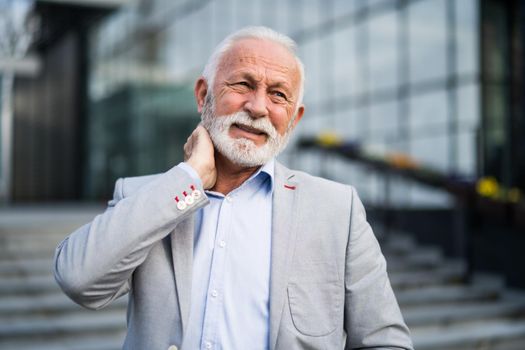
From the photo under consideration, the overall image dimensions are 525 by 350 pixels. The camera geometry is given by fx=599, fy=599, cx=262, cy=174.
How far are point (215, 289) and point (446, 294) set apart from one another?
18.2 feet

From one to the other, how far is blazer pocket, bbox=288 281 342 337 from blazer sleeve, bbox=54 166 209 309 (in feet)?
1.26

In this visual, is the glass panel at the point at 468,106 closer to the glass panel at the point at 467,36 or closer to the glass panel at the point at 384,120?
the glass panel at the point at 467,36

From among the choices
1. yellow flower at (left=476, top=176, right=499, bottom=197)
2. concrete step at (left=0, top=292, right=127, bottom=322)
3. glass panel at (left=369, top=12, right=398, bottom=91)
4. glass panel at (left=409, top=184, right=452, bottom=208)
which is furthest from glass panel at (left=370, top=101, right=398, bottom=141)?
concrete step at (left=0, top=292, right=127, bottom=322)

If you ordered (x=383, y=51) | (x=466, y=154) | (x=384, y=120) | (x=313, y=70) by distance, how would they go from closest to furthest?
1. (x=466, y=154)
2. (x=384, y=120)
3. (x=383, y=51)
4. (x=313, y=70)

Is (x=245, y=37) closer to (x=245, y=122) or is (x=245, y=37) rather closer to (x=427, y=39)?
(x=245, y=122)

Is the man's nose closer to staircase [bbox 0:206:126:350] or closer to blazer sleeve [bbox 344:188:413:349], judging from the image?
blazer sleeve [bbox 344:188:413:349]

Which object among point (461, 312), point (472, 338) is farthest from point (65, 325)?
point (461, 312)

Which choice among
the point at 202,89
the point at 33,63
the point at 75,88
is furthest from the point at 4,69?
the point at 202,89

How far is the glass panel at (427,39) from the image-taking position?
40.1 ft

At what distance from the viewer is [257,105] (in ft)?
5.96

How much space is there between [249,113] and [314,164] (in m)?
12.6

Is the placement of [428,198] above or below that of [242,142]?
below

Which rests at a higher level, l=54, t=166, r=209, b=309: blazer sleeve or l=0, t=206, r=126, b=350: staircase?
l=54, t=166, r=209, b=309: blazer sleeve

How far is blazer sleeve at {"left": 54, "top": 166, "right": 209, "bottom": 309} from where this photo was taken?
161 cm
